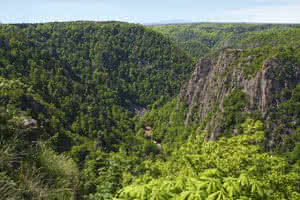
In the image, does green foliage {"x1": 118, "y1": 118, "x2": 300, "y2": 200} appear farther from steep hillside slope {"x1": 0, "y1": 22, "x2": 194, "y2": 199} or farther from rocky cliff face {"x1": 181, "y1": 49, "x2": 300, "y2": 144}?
rocky cliff face {"x1": 181, "y1": 49, "x2": 300, "y2": 144}

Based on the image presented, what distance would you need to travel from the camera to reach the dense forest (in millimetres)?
7414

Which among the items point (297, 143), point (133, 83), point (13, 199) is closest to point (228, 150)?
point (13, 199)

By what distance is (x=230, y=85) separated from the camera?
70.6 metres

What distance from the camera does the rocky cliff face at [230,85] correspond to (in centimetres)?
5834

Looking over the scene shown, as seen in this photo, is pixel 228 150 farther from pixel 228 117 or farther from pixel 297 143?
pixel 228 117

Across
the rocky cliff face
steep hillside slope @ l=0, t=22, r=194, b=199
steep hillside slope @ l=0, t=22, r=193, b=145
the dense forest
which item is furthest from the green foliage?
steep hillside slope @ l=0, t=22, r=193, b=145

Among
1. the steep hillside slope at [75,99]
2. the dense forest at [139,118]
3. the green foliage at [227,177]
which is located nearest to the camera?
the green foliage at [227,177]

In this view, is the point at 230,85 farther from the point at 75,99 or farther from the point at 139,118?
the point at 139,118

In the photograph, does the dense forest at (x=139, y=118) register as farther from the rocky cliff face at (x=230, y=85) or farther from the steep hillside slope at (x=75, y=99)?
the rocky cliff face at (x=230, y=85)

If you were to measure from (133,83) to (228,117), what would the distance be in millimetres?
86720

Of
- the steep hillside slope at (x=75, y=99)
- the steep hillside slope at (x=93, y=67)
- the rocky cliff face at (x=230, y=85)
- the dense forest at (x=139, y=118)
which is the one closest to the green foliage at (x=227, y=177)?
the dense forest at (x=139, y=118)

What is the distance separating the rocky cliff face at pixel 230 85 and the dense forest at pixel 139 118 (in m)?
0.34

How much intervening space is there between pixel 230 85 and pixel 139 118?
199ft

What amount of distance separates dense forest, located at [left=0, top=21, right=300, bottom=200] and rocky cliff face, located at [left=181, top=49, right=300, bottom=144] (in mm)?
344
